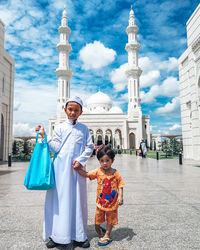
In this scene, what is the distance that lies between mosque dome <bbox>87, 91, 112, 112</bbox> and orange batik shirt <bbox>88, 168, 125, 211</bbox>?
49.3 m

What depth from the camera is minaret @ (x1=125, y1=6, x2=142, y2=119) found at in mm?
41031

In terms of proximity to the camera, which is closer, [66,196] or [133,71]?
[66,196]

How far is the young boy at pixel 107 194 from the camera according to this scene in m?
2.22

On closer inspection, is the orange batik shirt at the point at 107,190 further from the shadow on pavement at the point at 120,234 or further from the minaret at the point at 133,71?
the minaret at the point at 133,71

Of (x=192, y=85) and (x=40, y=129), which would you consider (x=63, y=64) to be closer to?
(x=192, y=85)

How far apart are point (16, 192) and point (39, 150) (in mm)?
2729

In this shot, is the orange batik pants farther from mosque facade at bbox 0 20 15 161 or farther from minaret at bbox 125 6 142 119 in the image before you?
minaret at bbox 125 6 142 119

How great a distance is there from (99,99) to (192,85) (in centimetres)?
4141

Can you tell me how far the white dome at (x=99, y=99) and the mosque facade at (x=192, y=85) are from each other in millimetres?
38840

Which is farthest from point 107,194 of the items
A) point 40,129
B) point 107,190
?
point 40,129

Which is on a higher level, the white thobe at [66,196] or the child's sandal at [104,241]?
the white thobe at [66,196]

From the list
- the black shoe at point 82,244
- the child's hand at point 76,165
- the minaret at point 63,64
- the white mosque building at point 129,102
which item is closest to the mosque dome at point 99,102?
the white mosque building at point 129,102

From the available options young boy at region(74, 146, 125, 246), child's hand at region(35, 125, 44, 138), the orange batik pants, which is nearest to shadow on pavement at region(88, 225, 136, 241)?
young boy at region(74, 146, 125, 246)

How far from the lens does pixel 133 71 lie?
41.1m
